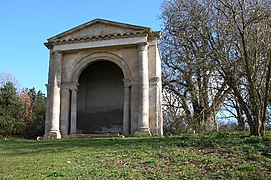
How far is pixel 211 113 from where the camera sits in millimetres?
24703

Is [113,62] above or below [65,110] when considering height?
above

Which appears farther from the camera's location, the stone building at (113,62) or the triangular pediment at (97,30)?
the triangular pediment at (97,30)

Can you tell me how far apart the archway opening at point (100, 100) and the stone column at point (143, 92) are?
5020mm

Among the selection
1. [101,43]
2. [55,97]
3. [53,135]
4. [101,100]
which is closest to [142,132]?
[53,135]

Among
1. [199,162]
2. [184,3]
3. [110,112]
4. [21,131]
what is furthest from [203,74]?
[21,131]

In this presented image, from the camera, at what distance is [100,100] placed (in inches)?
1035

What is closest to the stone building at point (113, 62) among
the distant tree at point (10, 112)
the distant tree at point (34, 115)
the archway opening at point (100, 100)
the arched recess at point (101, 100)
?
the arched recess at point (101, 100)

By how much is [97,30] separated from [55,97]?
5.54 meters

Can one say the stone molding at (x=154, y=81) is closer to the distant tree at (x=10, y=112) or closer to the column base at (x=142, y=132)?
the column base at (x=142, y=132)

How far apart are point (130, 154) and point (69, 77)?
12.9 metres

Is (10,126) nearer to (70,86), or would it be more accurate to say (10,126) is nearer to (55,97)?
(55,97)

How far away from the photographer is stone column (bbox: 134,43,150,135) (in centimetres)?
2014

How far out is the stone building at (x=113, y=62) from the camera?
20953mm

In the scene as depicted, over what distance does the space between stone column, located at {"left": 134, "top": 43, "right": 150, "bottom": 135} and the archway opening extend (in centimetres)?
502
